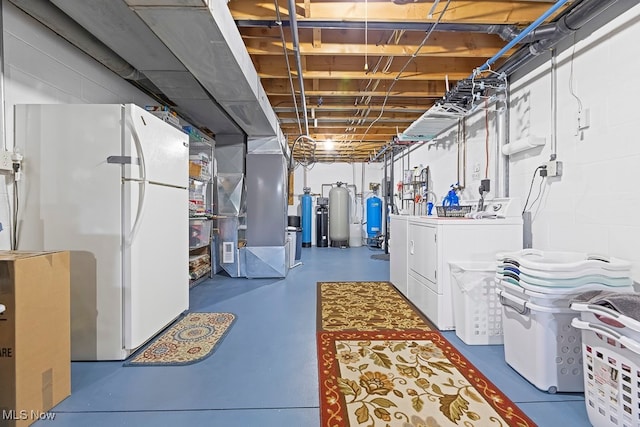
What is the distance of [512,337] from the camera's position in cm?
189

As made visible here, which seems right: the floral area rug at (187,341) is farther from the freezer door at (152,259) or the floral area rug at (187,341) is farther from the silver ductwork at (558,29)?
the silver ductwork at (558,29)

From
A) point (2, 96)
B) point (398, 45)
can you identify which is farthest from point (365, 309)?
point (2, 96)

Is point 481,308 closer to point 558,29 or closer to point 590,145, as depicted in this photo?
point 590,145

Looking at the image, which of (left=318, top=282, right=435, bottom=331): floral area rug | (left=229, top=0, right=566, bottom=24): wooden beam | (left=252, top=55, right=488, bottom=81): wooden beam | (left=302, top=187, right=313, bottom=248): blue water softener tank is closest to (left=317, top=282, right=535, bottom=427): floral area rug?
(left=318, top=282, right=435, bottom=331): floral area rug

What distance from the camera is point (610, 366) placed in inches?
50.3

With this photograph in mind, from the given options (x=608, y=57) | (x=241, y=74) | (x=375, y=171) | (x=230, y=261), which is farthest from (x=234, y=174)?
(x=375, y=171)

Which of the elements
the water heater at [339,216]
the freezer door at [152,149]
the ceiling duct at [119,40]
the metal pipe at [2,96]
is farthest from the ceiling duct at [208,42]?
the water heater at [339,216]

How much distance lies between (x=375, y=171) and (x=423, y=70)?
5526 mm

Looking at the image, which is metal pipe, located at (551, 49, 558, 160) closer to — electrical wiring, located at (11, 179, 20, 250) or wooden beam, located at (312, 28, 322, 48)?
wooden beam, located at (312, 28, 322, 48)

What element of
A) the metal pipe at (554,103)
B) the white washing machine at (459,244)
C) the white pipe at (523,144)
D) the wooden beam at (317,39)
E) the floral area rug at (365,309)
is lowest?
the floral area rug at (365,309)

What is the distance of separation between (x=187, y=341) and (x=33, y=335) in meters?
1.02

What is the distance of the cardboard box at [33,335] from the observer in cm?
134

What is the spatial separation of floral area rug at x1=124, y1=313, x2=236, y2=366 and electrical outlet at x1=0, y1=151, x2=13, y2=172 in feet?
4.63

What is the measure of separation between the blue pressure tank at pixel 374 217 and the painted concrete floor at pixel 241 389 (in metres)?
5.14
